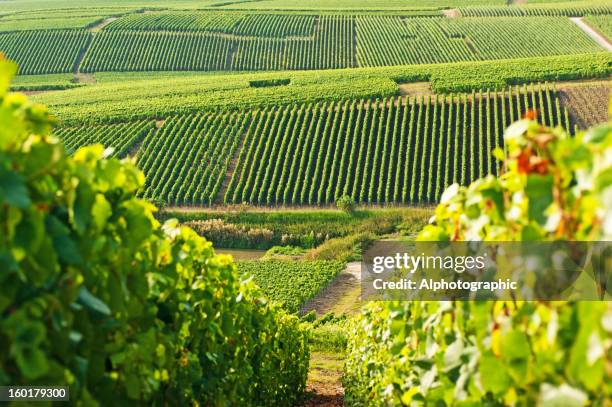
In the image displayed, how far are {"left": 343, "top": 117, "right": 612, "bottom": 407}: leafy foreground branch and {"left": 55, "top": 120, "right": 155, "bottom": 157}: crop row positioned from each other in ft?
161

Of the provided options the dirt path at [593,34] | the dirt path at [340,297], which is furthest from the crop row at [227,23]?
the dirt path at [340,297]

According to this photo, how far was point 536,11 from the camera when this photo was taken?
99.7 m

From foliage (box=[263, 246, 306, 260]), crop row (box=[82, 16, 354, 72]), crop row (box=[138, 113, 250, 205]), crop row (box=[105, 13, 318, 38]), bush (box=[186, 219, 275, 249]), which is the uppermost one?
crop row (box=[105, 13, 318, 38])

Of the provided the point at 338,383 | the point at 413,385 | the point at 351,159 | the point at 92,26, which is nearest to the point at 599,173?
the point at 413,385

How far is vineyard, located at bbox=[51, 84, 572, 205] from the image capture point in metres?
45.4

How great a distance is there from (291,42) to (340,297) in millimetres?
61215

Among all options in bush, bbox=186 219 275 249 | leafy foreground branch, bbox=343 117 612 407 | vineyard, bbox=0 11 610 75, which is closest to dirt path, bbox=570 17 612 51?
vineyard, bbox=0 11 610 75

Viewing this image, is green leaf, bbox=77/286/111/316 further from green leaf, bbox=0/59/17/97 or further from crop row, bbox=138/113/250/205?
crop row, bbox=138/113/250/205

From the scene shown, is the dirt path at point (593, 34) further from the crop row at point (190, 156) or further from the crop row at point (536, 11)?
the crop row at point (190, 156)

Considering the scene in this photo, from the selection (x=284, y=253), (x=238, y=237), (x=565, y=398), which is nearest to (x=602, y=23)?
(x=238, y=237)

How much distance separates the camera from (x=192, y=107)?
59.2 m

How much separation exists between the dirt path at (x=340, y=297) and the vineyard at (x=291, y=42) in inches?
1906

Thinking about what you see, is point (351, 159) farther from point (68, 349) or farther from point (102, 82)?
point (68, 349)

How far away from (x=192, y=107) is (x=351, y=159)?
16.1 meters
